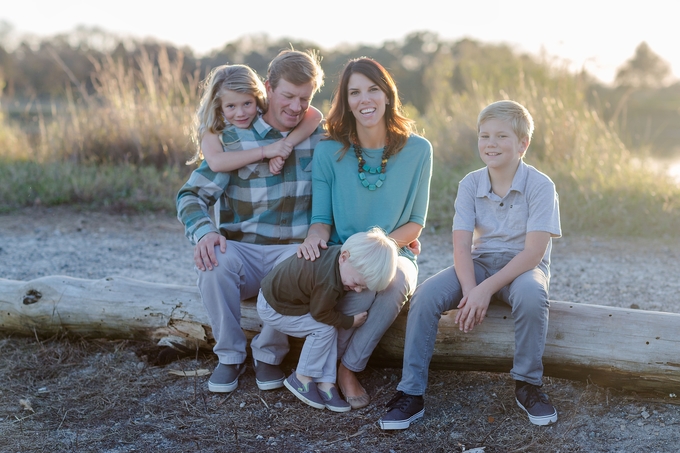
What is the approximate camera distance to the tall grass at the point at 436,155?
6.07m

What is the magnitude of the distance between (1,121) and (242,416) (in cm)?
841

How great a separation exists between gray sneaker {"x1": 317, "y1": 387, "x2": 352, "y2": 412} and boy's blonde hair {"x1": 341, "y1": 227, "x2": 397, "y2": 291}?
0.54 metres

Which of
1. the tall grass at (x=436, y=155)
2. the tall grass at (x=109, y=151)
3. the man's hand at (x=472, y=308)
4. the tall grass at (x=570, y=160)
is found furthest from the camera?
the tall grass at (x=109, y=151)

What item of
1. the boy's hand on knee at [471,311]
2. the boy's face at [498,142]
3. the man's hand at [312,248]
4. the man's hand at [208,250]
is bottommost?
the boy's hand on knee at [471,311]

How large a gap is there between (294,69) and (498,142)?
100 cm

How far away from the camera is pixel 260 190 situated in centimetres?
319

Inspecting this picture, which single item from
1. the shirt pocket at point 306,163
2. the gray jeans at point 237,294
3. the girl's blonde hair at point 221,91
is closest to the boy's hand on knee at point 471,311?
the gray jeans at point 237,294

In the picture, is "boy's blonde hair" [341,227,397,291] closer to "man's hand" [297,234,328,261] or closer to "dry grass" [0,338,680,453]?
"man's hand" [297,234,328,261]

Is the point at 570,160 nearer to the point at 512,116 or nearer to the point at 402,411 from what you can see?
the point at 512,116

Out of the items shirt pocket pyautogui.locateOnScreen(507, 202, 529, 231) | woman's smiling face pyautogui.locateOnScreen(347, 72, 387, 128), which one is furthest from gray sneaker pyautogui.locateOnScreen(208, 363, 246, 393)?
shirt pocket pyautogui.locateOnScreen(507, 202, 529, 231)

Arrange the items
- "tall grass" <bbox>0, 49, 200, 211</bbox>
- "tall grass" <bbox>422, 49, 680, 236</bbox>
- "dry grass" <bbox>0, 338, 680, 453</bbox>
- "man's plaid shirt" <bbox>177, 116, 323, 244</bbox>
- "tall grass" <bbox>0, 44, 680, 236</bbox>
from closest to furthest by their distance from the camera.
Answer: "dry grass" <bbox>0, 338, 680, 453</bbox> → "man's plaid shirt" <bbox>177, 116, 323, 244</bbox> → "tall grass" <bbox>422, 49, 680, 236</bbox> → "tall grass" <bbox>0, 44, 680, 236</bbox> → "tall grass" <bbox>0, 49, 200, 211</bbox>

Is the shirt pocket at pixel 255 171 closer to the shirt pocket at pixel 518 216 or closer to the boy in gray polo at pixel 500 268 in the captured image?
the boy in gray polo at pixel 500 268

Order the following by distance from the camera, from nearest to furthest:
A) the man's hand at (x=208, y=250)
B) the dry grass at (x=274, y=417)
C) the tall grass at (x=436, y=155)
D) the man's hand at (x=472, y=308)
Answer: the dry grass at (x=274, y=417) → the man's hand at (x=472, y=308) → the man's hand at (x=208, y=250) → the tall grass at (x=436, y=155)

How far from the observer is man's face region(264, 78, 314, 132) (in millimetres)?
3043
